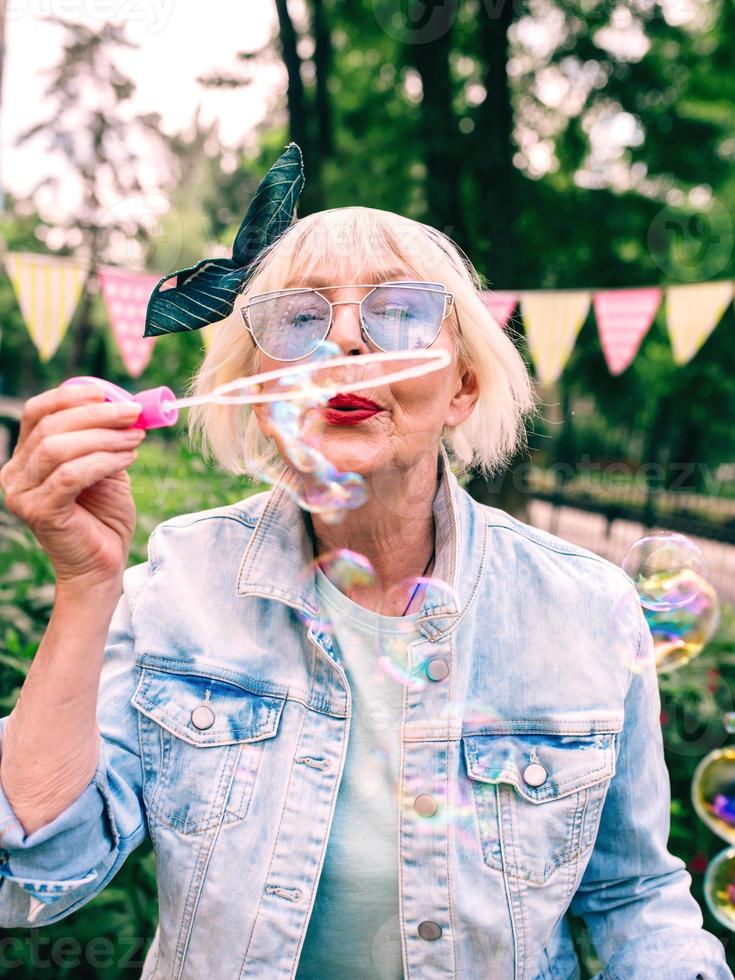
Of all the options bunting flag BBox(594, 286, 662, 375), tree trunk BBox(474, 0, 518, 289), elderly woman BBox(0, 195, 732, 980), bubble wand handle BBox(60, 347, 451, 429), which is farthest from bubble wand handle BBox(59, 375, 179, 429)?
tree trunk BBox(474, 0, 518, 289)

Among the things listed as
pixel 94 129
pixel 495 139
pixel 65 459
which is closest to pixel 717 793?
pixel 65 459

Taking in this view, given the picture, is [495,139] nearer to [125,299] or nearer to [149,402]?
[125,299]

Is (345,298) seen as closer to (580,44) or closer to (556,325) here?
(556,325)

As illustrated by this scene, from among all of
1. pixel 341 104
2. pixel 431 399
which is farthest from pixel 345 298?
A: pixel 341 104

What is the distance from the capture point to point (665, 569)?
2373 mm

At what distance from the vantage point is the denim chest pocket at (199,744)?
146cm

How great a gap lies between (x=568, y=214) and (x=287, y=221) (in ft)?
27.5

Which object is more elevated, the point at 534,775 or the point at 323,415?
the point at 323,415

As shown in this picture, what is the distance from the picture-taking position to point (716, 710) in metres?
2.91

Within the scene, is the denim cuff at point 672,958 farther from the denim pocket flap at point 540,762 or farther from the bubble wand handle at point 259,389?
the bubble wand handle at point 259,389

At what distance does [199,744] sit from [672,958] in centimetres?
94

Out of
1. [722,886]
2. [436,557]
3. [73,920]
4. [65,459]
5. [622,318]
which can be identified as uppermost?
[65,459]

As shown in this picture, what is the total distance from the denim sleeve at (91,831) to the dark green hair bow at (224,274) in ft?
1.85

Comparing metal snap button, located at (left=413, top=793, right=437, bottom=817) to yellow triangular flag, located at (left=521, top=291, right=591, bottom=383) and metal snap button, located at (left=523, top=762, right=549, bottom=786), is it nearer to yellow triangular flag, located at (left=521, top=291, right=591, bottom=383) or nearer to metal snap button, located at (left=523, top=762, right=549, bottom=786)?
metal snap button, located at (left=523, top=762, right=549, bottom=786)
